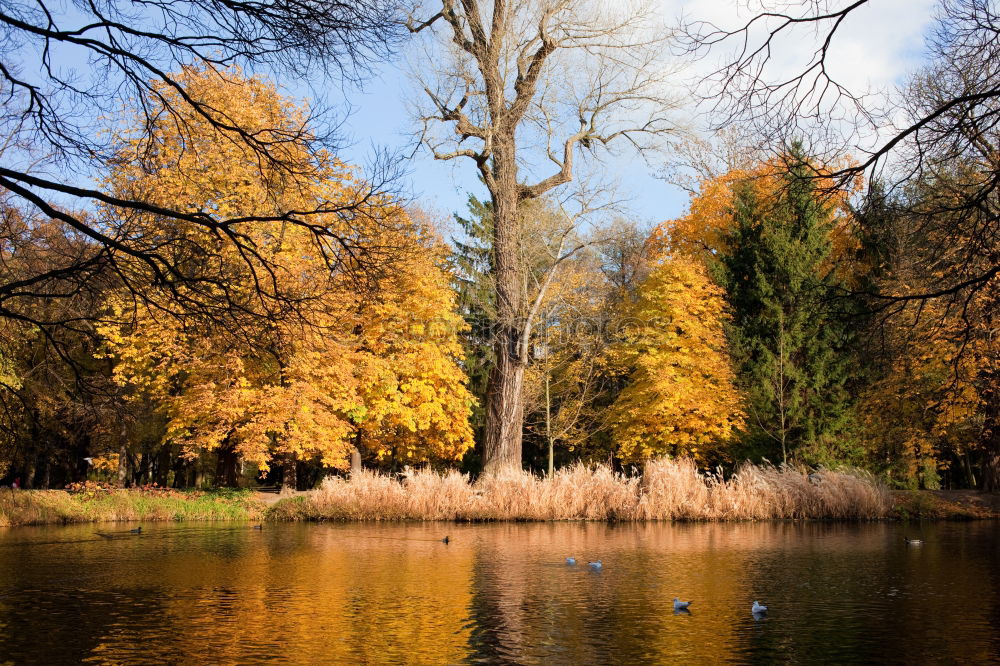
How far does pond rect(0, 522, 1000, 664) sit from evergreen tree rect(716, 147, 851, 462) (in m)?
11.6

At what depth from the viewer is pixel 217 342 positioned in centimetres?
746

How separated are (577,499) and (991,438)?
520 inches

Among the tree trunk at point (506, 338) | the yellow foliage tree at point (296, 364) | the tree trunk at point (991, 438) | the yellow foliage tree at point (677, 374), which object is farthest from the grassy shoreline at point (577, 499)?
the yellow foliage tree at point (677, 374)

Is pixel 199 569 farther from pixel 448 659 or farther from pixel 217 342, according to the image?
pixel 448 659

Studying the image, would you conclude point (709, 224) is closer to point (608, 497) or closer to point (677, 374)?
point (677, 374)

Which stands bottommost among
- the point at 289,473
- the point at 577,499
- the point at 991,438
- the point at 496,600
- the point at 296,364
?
the point at 496,600

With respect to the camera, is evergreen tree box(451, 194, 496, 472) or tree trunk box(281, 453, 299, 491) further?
evergreen tree box(451, 194, 496, 472)

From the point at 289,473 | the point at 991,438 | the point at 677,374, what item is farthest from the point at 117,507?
the point at 991,438

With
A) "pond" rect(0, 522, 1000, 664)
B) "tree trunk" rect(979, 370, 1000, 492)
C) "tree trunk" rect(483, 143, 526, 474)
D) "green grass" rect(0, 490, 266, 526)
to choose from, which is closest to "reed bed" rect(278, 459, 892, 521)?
"tree trunk" rect(483, 143, 526, 474)

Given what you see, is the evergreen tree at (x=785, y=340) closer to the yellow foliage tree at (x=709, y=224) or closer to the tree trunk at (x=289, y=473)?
the yellow foliage tree at (x=709, y=224)

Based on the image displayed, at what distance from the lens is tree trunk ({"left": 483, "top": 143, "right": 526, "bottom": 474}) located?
2242 centimetres

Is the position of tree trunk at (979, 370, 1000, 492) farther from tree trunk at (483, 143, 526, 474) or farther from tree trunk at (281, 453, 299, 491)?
tree trunk at (281, 453, 299, 491)

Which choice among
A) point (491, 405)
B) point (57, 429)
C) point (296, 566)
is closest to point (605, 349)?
point (491, 405)

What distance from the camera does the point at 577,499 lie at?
64.8 feet
